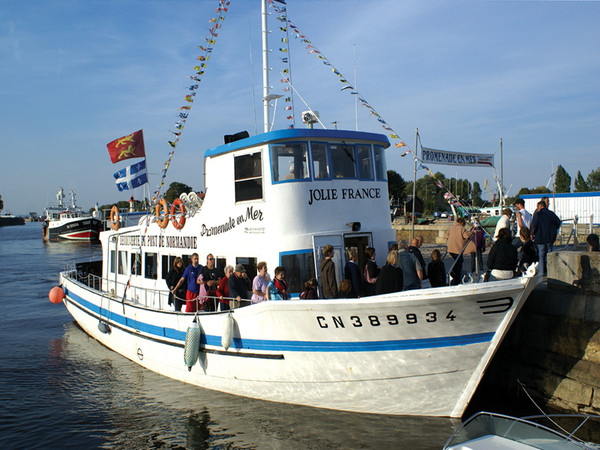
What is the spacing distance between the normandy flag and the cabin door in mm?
7672

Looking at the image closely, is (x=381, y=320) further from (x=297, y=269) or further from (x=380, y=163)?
(x=380, y=163)

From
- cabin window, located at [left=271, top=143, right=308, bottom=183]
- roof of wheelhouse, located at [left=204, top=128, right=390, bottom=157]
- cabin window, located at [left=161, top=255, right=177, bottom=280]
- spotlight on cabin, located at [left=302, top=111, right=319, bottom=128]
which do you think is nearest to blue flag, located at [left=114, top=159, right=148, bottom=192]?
cabin window, located at [left=161, top=255, right=177, bottom=280]

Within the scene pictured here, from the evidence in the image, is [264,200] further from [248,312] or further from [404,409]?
[404,409]

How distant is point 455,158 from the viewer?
1138 centimetres

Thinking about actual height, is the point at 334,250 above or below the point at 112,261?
above

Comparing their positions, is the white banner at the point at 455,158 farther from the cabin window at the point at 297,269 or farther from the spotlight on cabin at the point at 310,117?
the cabin window at the point at 297,269

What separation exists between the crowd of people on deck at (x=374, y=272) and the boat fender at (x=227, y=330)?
36 cm

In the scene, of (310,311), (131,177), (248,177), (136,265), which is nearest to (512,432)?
(310,311)

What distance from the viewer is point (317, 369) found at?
7320 millimetres

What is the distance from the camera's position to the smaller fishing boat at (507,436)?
16.4ft

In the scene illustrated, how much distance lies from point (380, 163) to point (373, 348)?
406 cm

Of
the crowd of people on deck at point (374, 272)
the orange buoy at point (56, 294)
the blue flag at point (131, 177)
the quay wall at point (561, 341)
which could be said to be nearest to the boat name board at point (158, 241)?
the crowd of people on deck at point (374, 272)

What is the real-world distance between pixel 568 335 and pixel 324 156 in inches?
199

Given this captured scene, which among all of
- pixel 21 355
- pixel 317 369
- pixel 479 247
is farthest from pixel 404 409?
pixel 21 355
